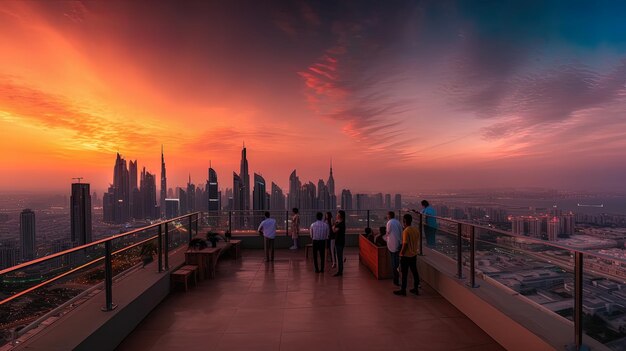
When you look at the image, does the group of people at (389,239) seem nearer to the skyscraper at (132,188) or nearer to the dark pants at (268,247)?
the dark pants at (268,247)

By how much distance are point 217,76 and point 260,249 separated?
770cm

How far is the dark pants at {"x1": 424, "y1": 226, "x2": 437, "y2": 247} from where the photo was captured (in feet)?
23.6

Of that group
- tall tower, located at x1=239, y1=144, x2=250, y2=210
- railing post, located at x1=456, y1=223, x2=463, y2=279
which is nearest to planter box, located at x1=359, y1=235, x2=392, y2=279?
railing post, located at x1=456, y1=223, x2=463, y2=279

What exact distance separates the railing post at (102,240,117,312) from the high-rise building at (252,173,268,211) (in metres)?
22.4

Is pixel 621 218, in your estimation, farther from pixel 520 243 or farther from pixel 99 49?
pixel 99 49

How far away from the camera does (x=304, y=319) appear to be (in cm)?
495

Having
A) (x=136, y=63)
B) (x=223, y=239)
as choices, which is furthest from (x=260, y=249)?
(x=136, y=63)

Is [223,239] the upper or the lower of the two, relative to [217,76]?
lower

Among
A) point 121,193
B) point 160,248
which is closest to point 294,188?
point 121,193

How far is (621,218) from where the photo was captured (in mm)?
10078

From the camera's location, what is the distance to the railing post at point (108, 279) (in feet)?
13.9

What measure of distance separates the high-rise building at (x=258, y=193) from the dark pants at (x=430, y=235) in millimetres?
20838

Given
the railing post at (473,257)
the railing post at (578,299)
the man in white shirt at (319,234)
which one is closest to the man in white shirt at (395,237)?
the railing post at (473,257)

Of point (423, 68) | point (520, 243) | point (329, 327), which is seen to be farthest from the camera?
point (423, 68)
